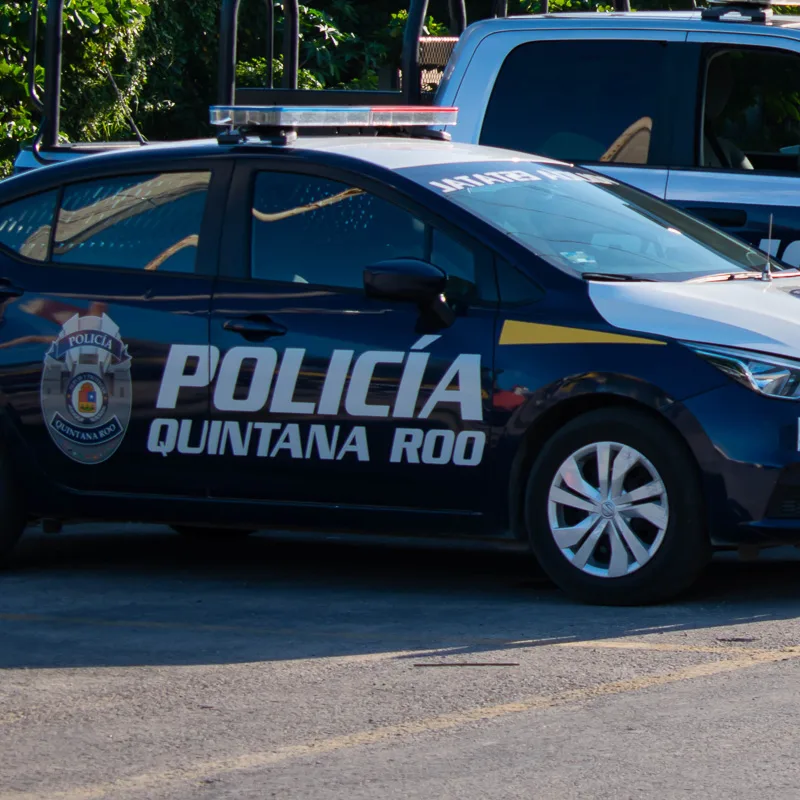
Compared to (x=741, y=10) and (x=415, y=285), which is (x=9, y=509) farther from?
(x=741, y=10)

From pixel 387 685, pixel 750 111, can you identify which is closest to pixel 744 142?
pixel 750 111

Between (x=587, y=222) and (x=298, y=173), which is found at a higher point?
(x=298, y=173)

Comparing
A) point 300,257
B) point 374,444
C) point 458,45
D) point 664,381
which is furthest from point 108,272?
point 458,45

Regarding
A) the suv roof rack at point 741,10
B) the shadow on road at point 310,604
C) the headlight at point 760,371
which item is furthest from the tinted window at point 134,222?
the suv roof rack at point 741,10

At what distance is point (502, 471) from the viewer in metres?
6.71

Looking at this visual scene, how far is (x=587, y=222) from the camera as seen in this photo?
283 inches

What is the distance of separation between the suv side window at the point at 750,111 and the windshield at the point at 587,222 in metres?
1.29

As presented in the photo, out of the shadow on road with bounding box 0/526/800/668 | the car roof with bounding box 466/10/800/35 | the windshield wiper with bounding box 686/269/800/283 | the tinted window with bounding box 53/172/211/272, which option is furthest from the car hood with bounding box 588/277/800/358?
the car roof with bounding box 466/10/800/35

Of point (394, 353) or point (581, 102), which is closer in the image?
point (394, 353)

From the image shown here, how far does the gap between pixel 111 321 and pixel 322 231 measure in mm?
822

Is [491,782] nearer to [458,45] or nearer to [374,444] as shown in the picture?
[374,444]

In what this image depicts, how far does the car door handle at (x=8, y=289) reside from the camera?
294 inches

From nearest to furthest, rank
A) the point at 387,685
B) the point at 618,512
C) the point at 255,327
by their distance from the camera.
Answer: the point at 387,685, the point at 618,512, the point at 255,327

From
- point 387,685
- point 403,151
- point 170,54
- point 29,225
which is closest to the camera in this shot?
point 387,685
